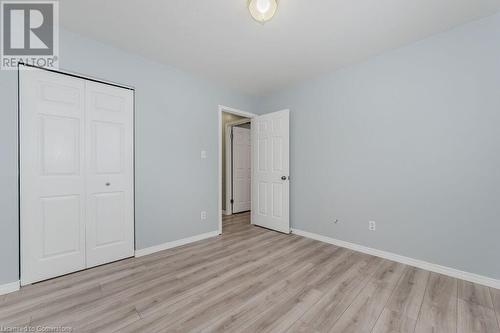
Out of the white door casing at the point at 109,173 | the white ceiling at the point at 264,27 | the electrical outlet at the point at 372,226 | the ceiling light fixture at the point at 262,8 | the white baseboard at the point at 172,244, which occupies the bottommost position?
the white baseboard at the point at 172,244

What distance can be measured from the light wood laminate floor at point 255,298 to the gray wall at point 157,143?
0.55 meters

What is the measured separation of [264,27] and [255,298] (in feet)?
8.58

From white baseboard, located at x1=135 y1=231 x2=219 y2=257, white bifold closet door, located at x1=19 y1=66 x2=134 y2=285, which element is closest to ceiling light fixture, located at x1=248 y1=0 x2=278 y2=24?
white bifold closet door, located at x1=19 y1=66 x2=134 y2=285

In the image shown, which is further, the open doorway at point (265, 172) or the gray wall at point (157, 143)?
the open doorway at point (265, 172)

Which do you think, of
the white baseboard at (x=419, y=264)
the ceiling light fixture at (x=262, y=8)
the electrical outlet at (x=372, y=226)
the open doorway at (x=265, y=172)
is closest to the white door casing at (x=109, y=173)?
the open doorway at (x=265, y=172)

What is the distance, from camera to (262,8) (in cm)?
174

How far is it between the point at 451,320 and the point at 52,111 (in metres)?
3.96

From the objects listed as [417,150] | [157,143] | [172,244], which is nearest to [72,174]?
[157,143]

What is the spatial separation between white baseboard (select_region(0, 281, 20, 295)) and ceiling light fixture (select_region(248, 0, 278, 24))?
324 centimetres

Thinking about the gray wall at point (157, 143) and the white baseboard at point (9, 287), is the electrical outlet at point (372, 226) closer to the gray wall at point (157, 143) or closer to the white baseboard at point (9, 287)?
the gray wall at point (157, 143)

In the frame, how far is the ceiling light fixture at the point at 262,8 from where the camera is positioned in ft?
5.65

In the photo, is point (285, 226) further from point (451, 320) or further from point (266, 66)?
point (266, 66)

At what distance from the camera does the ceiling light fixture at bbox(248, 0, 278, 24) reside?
5.65 feet

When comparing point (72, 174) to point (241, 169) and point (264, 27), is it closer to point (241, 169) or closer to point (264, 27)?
point (264, 27)
